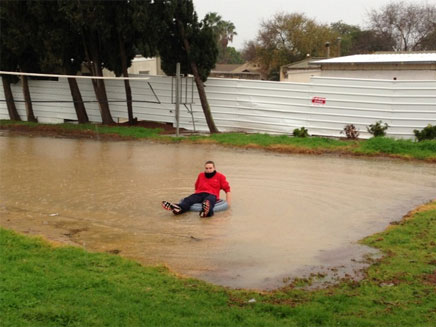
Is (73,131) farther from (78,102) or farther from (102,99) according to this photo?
(78,102)

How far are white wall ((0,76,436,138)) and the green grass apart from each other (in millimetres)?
11815

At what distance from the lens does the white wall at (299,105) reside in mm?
18516

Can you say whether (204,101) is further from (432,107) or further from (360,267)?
(360,267)

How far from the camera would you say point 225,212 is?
10.4 meters

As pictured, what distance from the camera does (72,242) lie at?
8.42m

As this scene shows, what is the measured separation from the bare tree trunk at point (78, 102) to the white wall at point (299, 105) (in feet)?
2.16

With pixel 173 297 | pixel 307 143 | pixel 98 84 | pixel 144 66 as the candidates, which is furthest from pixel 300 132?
pixel 144 66

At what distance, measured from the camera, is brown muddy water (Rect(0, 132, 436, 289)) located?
25.6 ft

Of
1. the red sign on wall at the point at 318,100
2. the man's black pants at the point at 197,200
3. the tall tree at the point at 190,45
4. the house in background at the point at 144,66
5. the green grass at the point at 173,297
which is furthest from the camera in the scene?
the house in background at the point at 144,66

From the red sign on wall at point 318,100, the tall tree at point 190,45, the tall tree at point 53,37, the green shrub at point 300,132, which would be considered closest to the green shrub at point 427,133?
the red sign on wall at point 318,100

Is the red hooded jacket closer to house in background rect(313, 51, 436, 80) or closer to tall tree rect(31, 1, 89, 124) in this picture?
tall tree rect(31, 1, 89, 124)

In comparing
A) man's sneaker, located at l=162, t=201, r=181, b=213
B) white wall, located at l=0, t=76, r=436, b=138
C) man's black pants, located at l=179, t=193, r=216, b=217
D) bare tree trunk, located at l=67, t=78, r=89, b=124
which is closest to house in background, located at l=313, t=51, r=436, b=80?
white wall, located at l=0, t=76, r=436, b=138

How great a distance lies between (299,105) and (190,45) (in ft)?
14.8

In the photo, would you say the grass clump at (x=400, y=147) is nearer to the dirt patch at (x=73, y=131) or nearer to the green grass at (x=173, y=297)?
the dirt patch at (x=73, y=131)
